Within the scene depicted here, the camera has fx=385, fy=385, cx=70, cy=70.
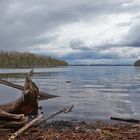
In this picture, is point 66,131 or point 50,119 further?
point 50,119

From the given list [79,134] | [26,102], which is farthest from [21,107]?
[79,134]

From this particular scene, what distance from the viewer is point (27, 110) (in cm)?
2184

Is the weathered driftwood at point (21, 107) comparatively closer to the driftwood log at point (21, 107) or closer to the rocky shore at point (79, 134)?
the driftwood log at point (21, 107)

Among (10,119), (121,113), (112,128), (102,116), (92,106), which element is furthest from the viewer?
(92,106)

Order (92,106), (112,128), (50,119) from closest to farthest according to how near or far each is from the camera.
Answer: (112,128)
(50,119)
(92,106)

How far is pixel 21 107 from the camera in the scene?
20547mm

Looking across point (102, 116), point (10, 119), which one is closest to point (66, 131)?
point (10, 119)

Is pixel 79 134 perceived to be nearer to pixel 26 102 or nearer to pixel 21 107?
pixel 21 107

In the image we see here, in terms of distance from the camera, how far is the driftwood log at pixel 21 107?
53.9 feet

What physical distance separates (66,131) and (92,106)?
13503 millimetres

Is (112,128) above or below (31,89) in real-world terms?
below

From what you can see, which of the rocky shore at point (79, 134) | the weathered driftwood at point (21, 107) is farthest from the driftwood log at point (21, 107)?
the rocky shore at point (79, 134)

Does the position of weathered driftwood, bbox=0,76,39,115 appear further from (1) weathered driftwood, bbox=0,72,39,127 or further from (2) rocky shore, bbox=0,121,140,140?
(2) rocky shore, bbox=0,121,140,140

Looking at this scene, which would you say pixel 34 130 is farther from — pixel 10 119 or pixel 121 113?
pixel 121 113
